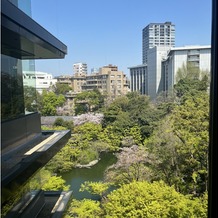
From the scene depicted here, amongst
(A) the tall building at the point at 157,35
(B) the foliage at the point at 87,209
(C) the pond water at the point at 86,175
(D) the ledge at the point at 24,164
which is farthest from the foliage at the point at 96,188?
(D) the ledge at the point at 24,164

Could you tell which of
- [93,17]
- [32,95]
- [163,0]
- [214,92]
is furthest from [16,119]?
[163,0]

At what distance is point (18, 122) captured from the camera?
41.4 inches

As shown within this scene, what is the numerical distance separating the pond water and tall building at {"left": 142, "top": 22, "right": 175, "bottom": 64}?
264 centimetres

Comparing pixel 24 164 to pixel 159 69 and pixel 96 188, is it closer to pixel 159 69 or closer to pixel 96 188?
pixel 96 188

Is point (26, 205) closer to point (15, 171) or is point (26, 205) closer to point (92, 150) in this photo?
point (15, 171)

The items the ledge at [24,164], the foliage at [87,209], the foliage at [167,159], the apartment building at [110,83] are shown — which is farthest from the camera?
the apartment building at [110,83]

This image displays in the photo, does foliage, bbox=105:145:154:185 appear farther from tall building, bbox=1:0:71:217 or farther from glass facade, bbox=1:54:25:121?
glass facade, bbox=1:54:25:121

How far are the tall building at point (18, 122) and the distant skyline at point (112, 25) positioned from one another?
66 cm

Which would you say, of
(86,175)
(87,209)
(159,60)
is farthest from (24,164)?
(86,175)

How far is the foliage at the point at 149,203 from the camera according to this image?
284 centimetres

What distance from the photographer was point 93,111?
5.95m

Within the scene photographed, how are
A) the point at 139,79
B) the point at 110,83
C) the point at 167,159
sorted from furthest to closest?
1. the point at 110,83
2. the point at 139,79
3. the point at 167,159

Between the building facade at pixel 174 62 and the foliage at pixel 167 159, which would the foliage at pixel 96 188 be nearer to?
the foliage at pixel 167 159

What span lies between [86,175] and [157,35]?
330cm
